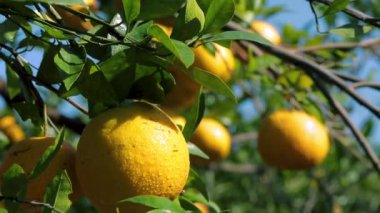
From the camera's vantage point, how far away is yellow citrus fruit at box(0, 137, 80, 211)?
1148 mm

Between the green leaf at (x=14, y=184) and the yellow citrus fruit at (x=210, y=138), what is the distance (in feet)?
4.12

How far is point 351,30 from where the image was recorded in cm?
135

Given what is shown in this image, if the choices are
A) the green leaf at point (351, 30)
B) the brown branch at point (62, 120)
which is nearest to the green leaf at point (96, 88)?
the green leaf at point (351, 30)

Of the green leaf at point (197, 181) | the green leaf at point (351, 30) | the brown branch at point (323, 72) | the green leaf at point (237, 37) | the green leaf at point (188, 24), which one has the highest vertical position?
the green leaf at point (188, 24)

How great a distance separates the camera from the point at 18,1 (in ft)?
3.52

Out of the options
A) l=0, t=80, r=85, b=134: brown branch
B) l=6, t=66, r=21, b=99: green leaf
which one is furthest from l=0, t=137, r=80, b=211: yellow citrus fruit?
l=0, t=80, r=85, b=134: brown branch

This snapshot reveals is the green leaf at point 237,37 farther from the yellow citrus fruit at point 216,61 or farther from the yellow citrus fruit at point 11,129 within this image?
the yellow citrus fruit at point 11,129

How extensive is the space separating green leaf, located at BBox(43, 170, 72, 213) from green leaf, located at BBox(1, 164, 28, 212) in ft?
0.10

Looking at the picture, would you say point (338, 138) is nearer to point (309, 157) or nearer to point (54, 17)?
point (309, 157)

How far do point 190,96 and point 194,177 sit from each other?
413 mm

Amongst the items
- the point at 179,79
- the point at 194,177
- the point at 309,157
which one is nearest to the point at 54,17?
the point at 194,177

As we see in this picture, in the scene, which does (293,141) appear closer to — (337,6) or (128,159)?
(337,6)

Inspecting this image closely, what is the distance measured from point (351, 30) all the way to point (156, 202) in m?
0.48

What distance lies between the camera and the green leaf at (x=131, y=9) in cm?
108
